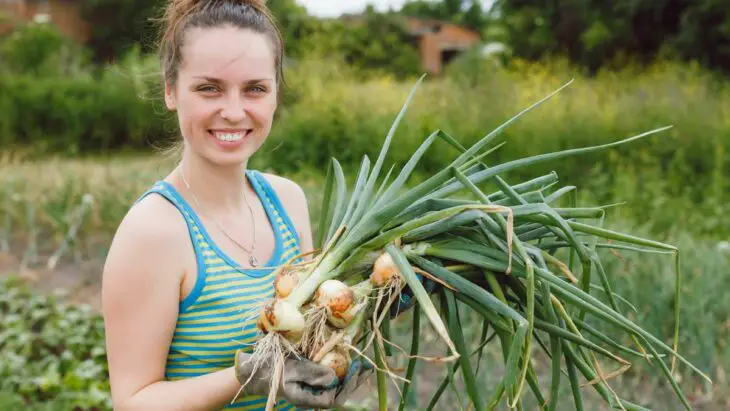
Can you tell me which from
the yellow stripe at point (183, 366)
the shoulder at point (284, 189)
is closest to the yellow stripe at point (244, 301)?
the yellow stripe at point (183, 366)

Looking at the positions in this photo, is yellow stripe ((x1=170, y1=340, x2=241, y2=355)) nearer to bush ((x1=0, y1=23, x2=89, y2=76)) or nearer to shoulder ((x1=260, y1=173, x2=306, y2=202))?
shoulder ((x1=260, y1=173, x2=306, y2=202))

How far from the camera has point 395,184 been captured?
5.18 feet

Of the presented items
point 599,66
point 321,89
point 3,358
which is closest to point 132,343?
point 3,358

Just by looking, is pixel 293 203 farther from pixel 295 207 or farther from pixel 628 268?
pixel 628 268

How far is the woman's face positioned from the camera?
1522 mm

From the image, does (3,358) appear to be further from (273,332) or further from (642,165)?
(642,165)

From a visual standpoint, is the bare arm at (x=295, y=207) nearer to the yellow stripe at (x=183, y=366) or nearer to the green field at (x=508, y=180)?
the yellow stripe at (x=183, y=366)

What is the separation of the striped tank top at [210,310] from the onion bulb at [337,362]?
0.56 ft

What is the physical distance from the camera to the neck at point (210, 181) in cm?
164

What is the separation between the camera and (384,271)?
146 centimetres

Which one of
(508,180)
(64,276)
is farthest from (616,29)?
(64,276)

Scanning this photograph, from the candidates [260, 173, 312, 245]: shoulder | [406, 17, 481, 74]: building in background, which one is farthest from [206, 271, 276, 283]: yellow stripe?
[406, 17, 481, 74]: building in background

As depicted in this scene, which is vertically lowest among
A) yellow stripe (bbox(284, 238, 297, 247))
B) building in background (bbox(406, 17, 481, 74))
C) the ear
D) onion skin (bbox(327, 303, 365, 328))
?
building in background (bbox(406, 17, 481, 74))

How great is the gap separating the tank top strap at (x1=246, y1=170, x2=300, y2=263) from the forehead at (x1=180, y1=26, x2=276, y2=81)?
34cm
